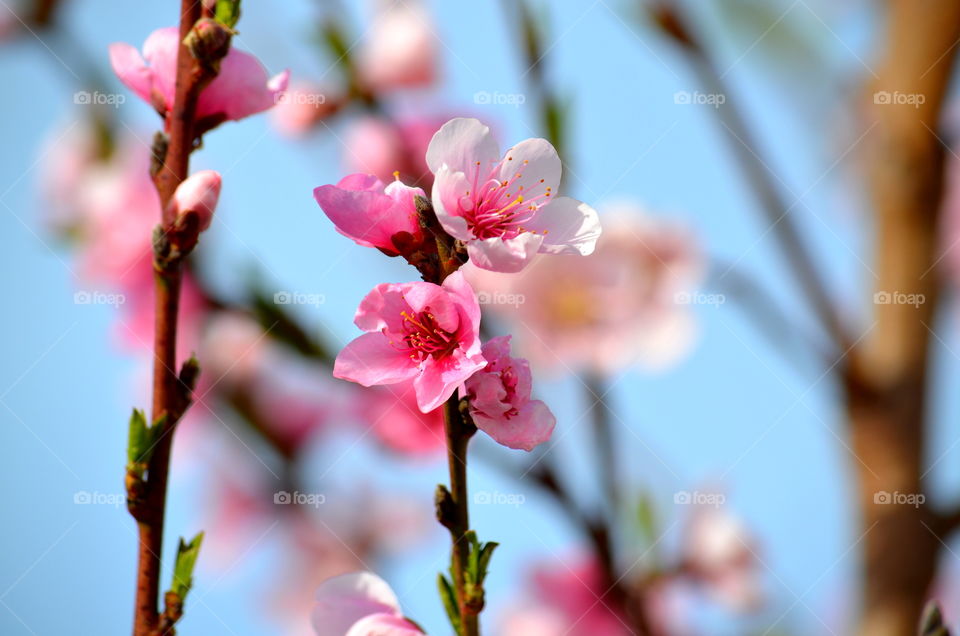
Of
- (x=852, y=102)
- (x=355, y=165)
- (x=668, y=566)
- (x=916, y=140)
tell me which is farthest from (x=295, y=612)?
(x=852, y=102)

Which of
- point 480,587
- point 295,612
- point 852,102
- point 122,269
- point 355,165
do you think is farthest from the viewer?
point 852,102

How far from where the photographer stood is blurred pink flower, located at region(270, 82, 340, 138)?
1256 millimetres

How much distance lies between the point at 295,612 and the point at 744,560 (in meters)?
0.73

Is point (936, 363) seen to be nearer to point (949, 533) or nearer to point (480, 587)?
point (949, 533)

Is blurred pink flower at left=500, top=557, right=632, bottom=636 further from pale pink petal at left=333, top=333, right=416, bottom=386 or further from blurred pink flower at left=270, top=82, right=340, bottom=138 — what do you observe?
pale pink petal at left=333, top=333, right=416, bottom=386

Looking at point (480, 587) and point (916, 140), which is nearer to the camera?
point (480, 587)

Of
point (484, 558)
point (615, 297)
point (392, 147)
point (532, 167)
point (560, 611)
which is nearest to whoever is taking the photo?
point (484, 558)

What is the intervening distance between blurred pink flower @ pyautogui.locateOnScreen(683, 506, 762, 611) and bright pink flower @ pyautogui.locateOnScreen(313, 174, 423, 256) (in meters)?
1.03

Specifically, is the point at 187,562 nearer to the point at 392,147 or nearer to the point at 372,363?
the point at 372,363

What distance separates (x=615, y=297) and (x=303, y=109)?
0.72 meters

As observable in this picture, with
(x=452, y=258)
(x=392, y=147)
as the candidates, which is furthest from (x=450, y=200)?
(x=392, y=147)

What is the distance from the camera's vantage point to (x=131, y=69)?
0.62 metres

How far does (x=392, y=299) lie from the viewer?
20.8 inches

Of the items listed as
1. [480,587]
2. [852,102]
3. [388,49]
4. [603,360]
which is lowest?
[480,587]
